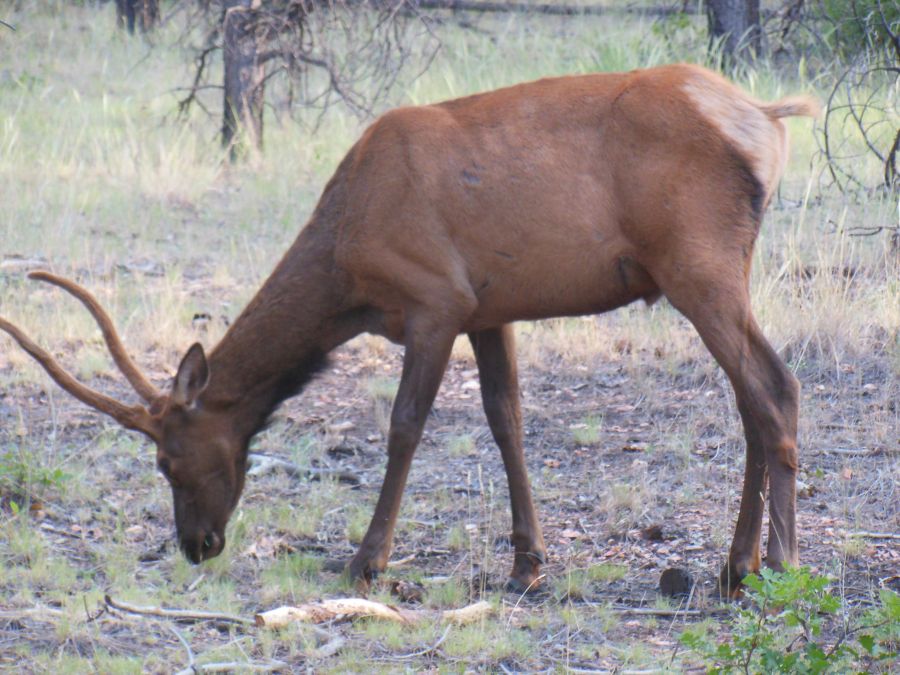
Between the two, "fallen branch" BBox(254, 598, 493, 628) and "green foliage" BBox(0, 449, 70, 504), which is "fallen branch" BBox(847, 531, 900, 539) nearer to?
"fallen branch" BBox(254, 598, 493, 628)

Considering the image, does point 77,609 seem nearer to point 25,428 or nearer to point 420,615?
point 420,615

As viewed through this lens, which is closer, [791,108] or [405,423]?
[791,108]

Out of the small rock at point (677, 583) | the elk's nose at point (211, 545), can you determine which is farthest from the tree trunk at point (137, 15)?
the small rock at point (677, 583)

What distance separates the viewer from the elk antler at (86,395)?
495 centimetres

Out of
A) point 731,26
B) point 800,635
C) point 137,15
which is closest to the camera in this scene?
point 800,635

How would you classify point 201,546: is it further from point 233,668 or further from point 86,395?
point 233,668

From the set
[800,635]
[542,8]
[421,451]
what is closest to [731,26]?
[542,8]

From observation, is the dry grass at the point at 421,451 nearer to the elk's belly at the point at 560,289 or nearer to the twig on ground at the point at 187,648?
the twig on ground at the point at 187,648

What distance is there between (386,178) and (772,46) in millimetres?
10047

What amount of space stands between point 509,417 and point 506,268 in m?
0.71

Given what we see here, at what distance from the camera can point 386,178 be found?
5020mm

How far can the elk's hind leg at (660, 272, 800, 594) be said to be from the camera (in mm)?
4551

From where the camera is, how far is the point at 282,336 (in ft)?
17.1

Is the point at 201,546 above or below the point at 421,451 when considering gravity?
above
